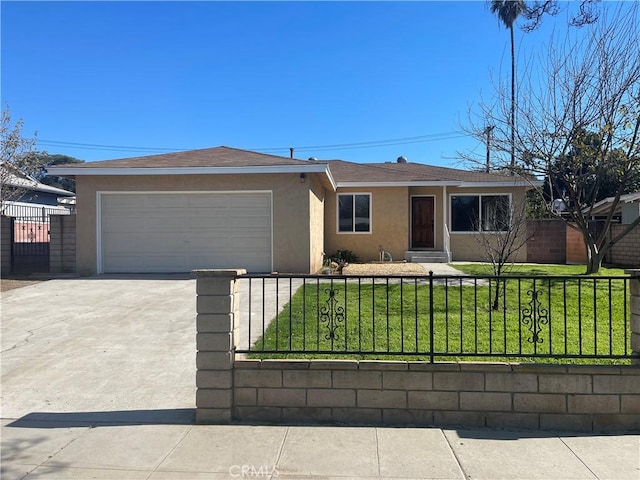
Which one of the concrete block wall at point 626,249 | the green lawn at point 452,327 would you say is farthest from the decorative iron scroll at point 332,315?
the concrete block wall at point 626,249

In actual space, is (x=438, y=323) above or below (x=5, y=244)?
below

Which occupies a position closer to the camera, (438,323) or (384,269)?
(438,323)

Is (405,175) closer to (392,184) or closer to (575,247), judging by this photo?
(392,184)

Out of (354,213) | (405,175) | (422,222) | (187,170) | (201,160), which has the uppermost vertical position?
(405,175)

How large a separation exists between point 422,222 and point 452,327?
11865 mm

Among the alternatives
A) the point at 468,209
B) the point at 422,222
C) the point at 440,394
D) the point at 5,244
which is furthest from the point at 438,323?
the point at 5,244

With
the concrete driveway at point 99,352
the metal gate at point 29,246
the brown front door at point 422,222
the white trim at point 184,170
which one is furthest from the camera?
the brown front door at point 422,222

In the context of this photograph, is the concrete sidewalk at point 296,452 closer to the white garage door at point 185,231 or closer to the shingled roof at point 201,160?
the white garage door at point 185,231

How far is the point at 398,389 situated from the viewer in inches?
155

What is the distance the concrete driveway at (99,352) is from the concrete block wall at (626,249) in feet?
48.8

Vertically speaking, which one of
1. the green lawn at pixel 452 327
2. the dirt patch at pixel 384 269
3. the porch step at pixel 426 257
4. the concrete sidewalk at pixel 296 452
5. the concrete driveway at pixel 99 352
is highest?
the porch step at pixel 426 257

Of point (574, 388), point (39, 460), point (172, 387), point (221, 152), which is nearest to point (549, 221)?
point (221, 152)

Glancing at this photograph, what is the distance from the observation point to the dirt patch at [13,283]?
10.7 meters

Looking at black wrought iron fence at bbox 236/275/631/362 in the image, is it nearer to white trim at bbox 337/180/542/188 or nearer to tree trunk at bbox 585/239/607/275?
tree trunk at bbox 585/239/607/275
